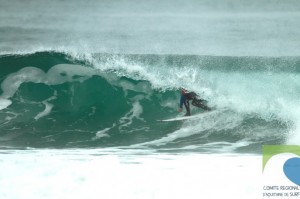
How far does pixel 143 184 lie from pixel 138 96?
0.67 m

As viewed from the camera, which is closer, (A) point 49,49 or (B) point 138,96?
(A) point 49,49

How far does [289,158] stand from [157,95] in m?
1.02

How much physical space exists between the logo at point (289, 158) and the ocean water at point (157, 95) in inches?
1.6

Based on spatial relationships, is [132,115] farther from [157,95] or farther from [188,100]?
[188,100]

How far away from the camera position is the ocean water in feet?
10.3

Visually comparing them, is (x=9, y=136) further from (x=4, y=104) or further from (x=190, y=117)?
(x=190, y=117)

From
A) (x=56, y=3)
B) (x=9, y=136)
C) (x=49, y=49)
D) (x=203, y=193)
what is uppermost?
(x=56, y=3)

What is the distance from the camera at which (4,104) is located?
10.5ft

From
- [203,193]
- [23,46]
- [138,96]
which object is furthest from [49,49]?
[203,193]

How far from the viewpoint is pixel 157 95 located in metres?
3.38

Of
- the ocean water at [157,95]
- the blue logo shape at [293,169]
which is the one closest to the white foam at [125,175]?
the ocean water at [157,95]

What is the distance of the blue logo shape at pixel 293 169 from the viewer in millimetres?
3271

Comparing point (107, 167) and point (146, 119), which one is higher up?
point (146, 119)

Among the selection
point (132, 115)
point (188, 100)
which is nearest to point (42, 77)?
point (132, 115)
